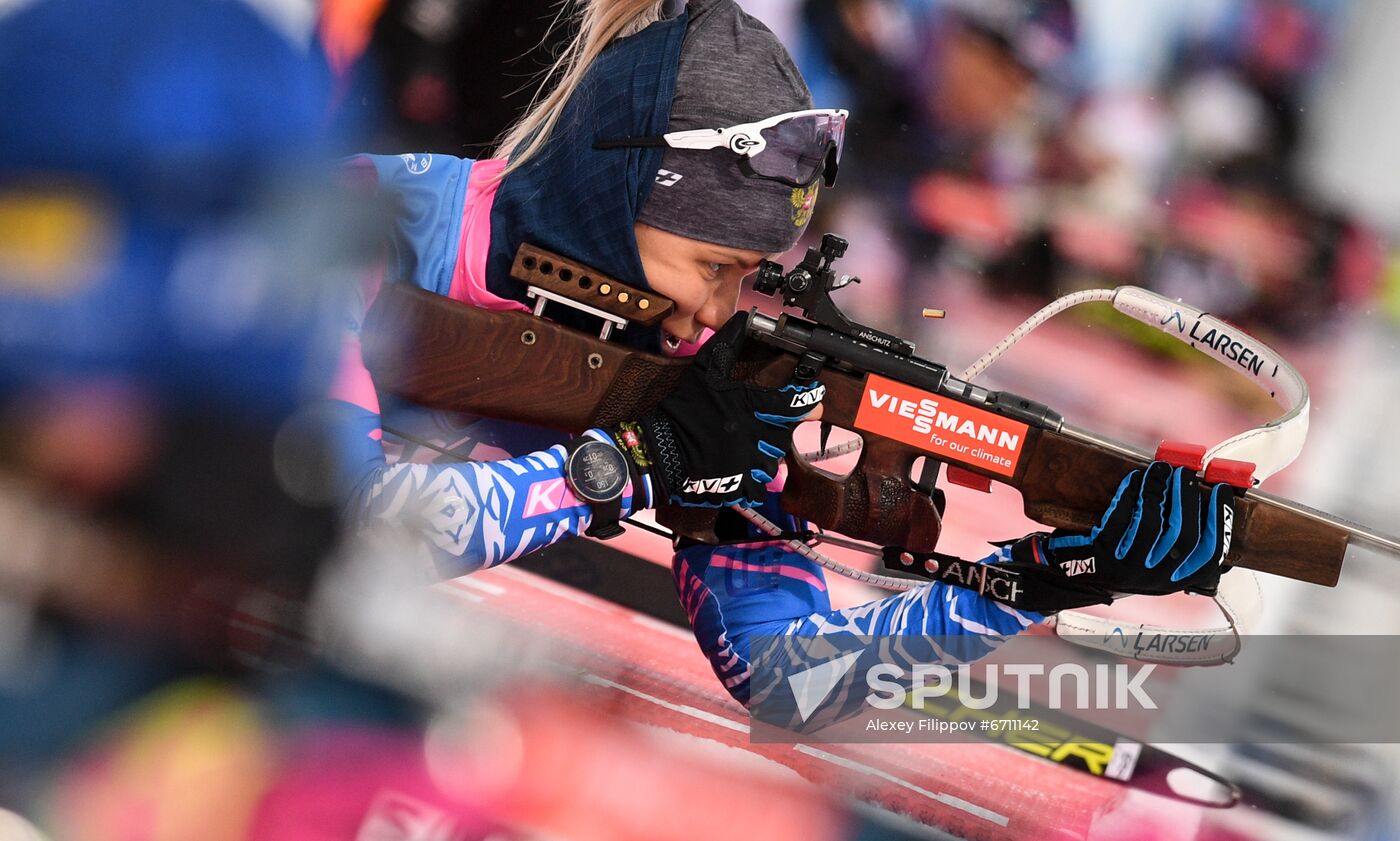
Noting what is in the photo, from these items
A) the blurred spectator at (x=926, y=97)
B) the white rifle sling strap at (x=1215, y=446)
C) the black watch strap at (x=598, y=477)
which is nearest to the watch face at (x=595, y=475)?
the black watch strap at (x=598, y=477)

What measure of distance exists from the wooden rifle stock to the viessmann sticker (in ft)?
0.04

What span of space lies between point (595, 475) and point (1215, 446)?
2.48ft

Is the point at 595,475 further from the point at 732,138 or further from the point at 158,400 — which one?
the point at 158,400

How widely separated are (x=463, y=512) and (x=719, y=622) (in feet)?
1.38

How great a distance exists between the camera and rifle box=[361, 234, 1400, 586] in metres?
1.19

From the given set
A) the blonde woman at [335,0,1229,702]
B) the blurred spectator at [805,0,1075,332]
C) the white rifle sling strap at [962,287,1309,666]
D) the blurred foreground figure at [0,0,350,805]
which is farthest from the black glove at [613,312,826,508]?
the blurred foreground figure at [0,0,350,805]

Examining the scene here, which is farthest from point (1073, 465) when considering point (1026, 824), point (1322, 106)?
point (1322, 106)

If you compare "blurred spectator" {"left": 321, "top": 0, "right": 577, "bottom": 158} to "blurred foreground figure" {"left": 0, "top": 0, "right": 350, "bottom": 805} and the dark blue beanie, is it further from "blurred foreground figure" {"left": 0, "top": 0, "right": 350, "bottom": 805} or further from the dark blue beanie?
"blurred foreground figure" {"left": 0, "top": 0, "right": 350, "bottom": 805}

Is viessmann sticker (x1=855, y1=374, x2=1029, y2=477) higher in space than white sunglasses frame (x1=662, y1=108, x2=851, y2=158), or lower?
lower

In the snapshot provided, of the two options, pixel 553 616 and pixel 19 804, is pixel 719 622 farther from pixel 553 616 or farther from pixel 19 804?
pixel 19 804

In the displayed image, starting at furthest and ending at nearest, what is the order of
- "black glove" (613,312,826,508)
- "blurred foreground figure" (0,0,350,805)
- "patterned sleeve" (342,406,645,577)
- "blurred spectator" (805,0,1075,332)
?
"blurred spectator" (805,0,1075,332) → "black glove" (613,312,826,508) → "patterned sleeve" (342,406,645,577) → "blurred foreground figure" (0,0,350,805)

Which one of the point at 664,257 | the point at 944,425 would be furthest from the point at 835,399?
the point at 664,257

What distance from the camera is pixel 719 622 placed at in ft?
4.57

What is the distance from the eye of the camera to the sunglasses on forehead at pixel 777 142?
1221mm
